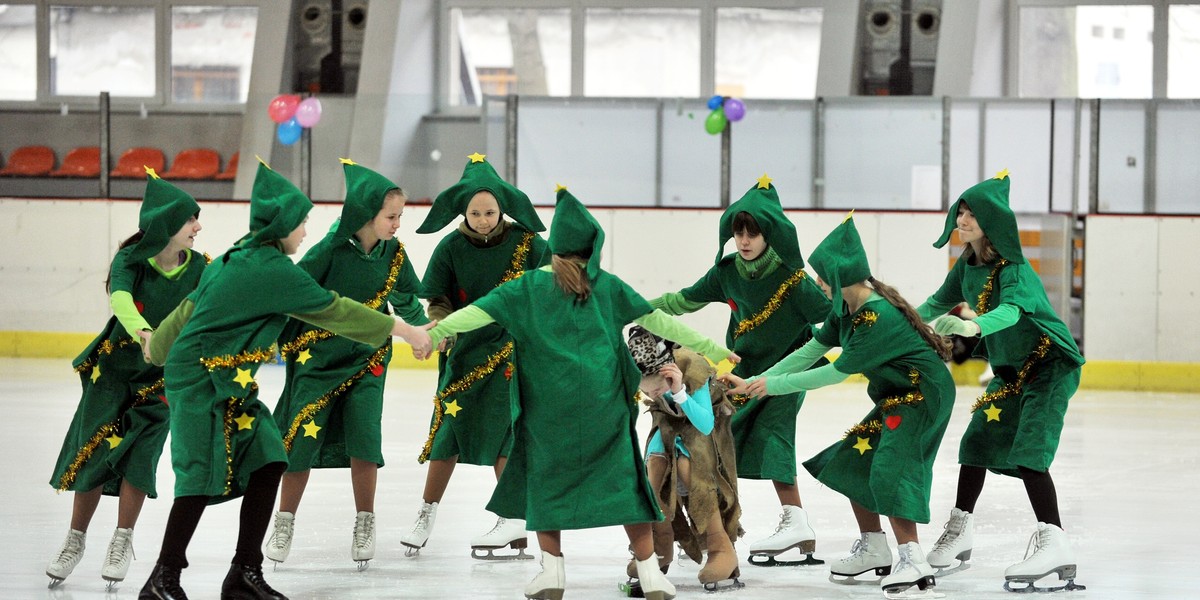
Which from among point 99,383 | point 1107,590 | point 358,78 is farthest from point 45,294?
point 1107,590

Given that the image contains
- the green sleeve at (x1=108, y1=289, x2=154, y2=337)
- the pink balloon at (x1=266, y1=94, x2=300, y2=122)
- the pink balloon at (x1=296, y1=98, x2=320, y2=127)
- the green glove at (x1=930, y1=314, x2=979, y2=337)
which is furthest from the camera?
the pink balloon at (x1=266, y1=94, x2=300, y2=122)

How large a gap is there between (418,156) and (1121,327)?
6.52m

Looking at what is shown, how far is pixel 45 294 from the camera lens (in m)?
14.3

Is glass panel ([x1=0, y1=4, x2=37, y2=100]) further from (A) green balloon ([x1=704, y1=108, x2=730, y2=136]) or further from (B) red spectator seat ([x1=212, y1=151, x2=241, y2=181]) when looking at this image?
(A) green balloon ([x1=704, y1=108, x2=730, y2=136])

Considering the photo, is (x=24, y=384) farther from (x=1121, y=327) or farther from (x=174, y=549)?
(x=1121, y=327)

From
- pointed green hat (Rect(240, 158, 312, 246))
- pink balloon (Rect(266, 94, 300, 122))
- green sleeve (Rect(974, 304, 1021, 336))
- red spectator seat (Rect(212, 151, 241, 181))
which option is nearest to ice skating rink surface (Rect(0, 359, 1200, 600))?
green sleeve (Rect(974, 304, 1021, 336))

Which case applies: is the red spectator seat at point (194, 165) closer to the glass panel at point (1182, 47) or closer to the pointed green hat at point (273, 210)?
the glass panel at point (1182, 47)

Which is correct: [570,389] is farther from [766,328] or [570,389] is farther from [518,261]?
[518,261]

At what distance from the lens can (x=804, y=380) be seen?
210 inches

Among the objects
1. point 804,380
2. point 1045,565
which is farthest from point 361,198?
point 1045,565

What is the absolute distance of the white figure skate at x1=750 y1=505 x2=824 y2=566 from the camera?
5.87m

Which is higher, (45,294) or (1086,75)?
(1086,75)

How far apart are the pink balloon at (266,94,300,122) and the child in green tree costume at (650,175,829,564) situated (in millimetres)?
9087

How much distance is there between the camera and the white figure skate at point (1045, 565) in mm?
5459
